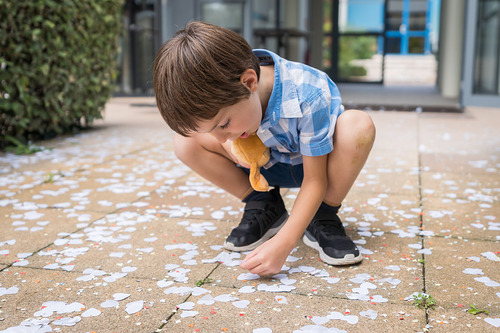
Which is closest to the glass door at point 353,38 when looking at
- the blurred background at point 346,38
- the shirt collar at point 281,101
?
the blurred background at point 346,38

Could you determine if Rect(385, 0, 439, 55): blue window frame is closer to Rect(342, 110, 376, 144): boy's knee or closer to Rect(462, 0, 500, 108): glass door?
Rect(462, 0, 500, 108): glass door

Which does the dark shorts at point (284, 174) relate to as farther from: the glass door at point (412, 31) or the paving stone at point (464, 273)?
the glass door at point (412, 31)

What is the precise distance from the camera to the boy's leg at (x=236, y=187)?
5.41 ft

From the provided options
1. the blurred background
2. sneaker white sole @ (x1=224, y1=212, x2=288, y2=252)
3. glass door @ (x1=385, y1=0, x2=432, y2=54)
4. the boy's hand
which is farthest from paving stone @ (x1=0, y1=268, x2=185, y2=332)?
glass door @ (x1=385, y1=0, x2=432, y2=54)

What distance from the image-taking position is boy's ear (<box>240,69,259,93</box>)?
4.03ft

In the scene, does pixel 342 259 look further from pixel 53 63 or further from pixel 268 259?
pixel 53 63

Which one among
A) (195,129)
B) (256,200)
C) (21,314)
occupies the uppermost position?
(195,129)

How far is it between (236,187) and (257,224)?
174mm

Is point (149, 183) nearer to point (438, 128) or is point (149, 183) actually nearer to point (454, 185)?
point (454, 185)

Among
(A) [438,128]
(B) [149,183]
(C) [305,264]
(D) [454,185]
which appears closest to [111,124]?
(B) [149,183]

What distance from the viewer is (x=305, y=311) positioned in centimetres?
121

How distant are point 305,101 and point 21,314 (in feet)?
2.91

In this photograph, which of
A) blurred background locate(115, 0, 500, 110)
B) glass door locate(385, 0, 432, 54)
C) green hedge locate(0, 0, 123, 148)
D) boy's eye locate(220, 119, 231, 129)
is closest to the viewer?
boy's eye locate(220, 119, 231, 129)

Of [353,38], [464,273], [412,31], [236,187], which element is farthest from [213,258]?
[412,31]
